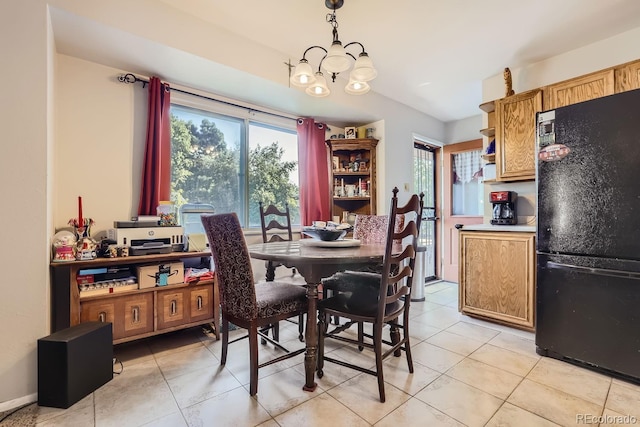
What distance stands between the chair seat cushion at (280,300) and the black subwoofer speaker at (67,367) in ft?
3.19

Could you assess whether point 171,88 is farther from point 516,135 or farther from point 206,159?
point 516,135

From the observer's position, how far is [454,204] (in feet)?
15.0

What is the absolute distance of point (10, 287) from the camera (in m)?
1.55

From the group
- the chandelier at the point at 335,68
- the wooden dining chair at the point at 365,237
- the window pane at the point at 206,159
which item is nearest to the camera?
the chandelier at the point at 335,68

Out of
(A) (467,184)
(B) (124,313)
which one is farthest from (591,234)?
(B) (124,313)

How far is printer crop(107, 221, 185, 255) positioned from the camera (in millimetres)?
2127

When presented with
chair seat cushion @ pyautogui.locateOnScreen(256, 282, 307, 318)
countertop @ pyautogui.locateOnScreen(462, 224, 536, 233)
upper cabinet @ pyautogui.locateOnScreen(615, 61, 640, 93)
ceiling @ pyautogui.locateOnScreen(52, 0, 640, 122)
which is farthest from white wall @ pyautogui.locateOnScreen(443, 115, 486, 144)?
chair seat cushion @ pyautogui.locateOnScreen(256, 282, 307, 318)

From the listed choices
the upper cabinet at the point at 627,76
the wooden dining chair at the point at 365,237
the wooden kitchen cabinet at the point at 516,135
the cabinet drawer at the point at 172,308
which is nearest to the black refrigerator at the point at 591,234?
the wooden kitchen cabinet at the point at 516,135

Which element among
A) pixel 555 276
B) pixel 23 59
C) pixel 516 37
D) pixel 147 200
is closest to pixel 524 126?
pixel 516 37

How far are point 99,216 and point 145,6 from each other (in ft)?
5.22

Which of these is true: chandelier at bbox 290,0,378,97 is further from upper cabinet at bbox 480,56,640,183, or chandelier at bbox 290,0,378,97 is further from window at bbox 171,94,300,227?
upper cabinet at bbox 480,56,640,183

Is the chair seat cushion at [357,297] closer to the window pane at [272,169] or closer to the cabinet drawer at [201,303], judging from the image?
the cabinet drawer at [201,303]

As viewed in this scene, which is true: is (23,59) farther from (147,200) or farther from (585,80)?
(585,80)

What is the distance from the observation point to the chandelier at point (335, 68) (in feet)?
5.80
